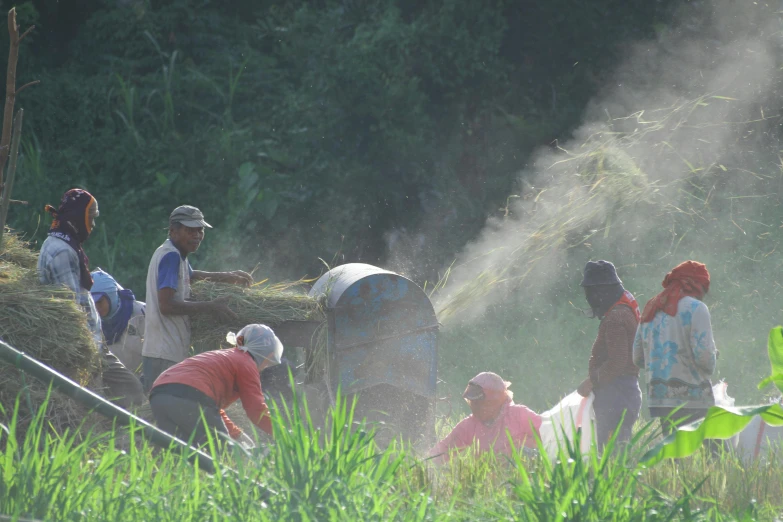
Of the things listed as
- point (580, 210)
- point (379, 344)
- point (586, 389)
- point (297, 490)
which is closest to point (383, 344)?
point (379, 344)

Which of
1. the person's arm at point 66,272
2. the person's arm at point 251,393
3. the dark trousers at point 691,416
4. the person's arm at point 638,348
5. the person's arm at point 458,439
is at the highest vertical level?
the person's arm at point 66,272

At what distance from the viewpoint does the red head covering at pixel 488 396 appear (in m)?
6.78

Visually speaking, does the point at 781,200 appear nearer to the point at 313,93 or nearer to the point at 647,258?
the point at 647,258

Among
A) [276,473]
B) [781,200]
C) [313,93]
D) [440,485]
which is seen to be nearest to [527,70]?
[313,93]

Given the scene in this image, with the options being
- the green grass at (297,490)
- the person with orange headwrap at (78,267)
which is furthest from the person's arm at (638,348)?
the person with orange headwrap at (78,267)

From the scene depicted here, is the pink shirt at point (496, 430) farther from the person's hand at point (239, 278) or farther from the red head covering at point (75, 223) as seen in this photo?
the red head covering at point (75, 223)

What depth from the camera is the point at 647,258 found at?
46.7 ft

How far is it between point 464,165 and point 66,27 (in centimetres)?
711

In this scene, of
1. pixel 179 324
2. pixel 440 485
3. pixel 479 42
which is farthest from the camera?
pixel 479 42

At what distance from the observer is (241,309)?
6.75 metres

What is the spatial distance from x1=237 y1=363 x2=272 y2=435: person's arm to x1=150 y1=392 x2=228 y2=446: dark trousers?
159 millimetres

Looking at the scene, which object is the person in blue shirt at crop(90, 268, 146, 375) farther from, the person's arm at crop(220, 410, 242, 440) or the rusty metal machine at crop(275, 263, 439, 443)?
the person's arm at crop(220, 410, 242, 440)

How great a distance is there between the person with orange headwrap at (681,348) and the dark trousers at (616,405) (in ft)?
0.83

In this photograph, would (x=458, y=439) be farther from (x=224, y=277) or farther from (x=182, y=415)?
(x=182, y=415)
